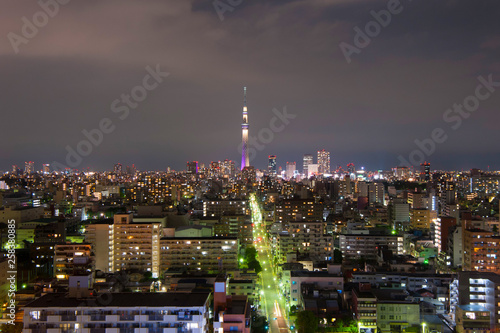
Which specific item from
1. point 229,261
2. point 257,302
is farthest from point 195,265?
point 257,302

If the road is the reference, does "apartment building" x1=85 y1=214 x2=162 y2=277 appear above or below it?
above

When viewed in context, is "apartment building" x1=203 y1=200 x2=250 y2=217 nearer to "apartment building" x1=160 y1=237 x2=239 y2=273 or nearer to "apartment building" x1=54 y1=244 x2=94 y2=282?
"apartment building" x1=160 y1=237 x2=239 y2=273

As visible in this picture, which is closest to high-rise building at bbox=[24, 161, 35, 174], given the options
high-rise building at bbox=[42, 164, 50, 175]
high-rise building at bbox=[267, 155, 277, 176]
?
high-rise building at bbox=[42, 164, 50, 175]

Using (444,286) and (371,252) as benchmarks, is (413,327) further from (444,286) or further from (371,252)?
(371,252)

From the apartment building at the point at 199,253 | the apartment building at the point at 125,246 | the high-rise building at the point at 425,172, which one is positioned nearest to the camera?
the apartment building at the point at 125,246

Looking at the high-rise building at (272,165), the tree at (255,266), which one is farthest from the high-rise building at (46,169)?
the tree at (255,266)

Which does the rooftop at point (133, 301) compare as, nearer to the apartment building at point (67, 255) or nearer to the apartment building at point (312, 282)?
the apartment building at point (312, 282)
